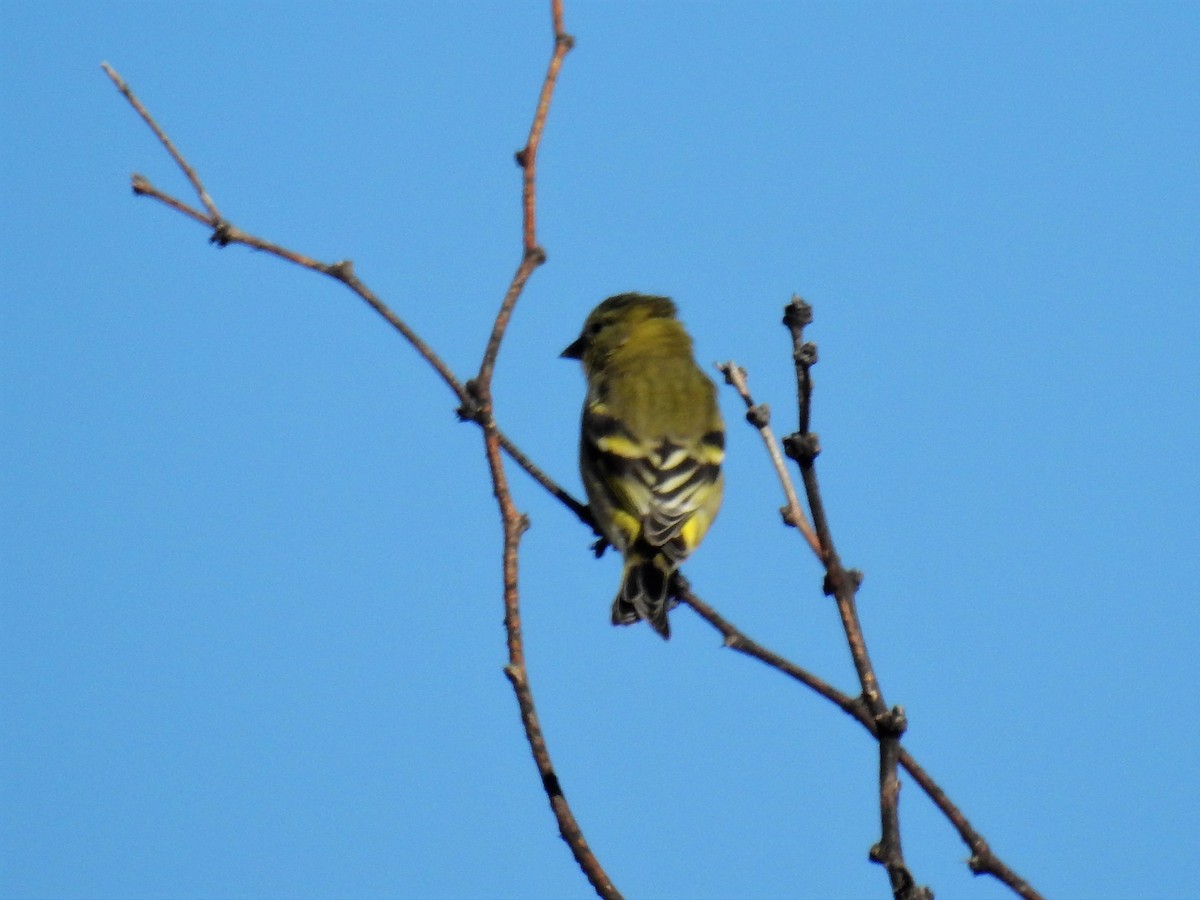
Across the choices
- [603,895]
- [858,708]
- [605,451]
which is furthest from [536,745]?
[605,451]

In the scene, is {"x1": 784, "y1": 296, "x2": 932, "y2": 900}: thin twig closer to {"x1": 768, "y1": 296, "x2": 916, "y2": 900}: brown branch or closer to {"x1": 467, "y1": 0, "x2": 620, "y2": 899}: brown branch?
{"x1": 768, "y1": 296, "x2": 916, "y2": 900}: brown branch

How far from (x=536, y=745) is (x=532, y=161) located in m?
1.27

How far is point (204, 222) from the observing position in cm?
314

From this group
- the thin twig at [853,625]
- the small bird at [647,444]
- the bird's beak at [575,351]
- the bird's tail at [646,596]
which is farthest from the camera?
the bird's beak at [575,351]

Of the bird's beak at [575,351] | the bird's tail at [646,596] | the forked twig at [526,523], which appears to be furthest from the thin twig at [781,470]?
the bird's beak at [575,351]

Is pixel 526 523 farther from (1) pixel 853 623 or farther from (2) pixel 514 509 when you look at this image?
(1) pixel 853 623

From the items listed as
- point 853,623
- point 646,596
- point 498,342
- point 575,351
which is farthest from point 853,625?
point 575,351

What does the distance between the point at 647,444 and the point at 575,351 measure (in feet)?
4.96

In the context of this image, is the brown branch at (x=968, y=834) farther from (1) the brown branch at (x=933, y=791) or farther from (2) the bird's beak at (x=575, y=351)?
(2) the bird's beak at (x=575, y=351)

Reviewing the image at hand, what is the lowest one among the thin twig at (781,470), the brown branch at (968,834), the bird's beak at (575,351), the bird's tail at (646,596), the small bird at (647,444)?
the brown branch at (968,834)

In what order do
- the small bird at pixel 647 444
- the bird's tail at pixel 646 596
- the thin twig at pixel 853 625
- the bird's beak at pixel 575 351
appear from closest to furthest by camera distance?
1. the thin twig at pixel 853 625
2. the bird's tail at pixel 646 596
3. the small bird at pixel 647 444
4. the bird's beak at pixel 575 351

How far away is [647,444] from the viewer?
21.7 feet

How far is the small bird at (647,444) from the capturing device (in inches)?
234

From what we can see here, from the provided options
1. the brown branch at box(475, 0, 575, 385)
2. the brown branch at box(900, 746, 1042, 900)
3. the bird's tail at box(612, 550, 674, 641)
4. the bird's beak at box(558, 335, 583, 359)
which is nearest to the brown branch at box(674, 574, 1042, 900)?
the brown branch at box(900, 746, 1042, 900)
